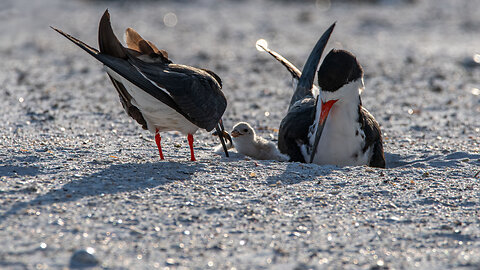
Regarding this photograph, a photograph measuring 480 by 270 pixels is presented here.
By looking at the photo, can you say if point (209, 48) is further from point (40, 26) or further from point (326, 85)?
point (326, 85)

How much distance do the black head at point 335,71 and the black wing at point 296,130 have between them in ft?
1.88

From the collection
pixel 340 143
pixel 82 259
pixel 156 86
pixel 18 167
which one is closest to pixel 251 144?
pixel 340 143

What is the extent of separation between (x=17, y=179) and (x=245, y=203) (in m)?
1.61

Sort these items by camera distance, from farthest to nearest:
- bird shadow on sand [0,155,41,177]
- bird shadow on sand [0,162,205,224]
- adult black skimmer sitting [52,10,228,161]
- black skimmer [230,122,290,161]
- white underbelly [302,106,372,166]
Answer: black skimmer [230,122,290,161], white underbelly [302,106,372,166], adult black skimmer sitting [52,10,228,161], bird shadow on sand [0,155,41,177], bird shadow on sand [0,162,205,224]

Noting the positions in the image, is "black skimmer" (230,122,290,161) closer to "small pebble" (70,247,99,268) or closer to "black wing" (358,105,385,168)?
"black wing" (358,105,385,168)

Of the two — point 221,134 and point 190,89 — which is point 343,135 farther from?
point 190,89

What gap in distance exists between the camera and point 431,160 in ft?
19.6

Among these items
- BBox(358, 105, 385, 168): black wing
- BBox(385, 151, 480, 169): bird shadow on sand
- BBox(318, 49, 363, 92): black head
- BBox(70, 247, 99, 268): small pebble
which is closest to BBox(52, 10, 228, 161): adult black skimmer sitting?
BBox(318, 49, 363, 92): black head

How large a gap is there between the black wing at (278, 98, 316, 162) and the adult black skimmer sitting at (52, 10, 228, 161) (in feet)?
2.51

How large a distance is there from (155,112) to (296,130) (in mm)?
1381

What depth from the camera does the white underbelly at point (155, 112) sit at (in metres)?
5.36

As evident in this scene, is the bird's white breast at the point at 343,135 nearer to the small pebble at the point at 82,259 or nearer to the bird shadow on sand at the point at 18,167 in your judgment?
the bird shadow on sand at the point at 18,167

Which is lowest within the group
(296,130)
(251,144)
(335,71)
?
(251,144)

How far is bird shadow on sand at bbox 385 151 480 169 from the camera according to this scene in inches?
228
